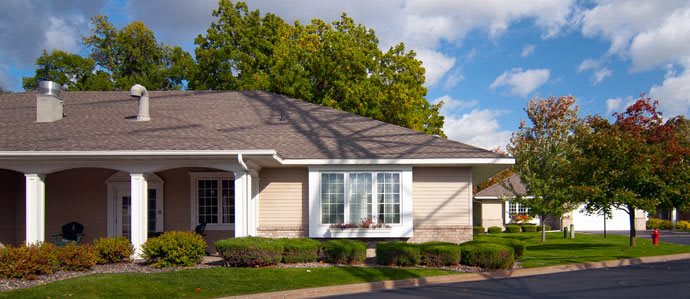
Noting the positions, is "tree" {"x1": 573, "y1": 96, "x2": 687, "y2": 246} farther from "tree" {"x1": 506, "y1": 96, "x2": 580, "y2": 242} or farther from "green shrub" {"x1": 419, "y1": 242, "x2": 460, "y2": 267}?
"green shrub" {"x1": 419, "y1": 242, "x2": 460, "y2": 267}

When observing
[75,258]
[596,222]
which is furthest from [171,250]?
[596,222]

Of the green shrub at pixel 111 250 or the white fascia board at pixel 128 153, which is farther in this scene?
the white fascia board at pixel 128 153

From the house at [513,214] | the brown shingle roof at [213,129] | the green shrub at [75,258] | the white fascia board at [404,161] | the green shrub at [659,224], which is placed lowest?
the green shrub at [659,224]

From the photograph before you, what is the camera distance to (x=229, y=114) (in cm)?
2267

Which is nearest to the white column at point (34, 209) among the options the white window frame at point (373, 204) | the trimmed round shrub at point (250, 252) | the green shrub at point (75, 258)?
the green shrub at point (75, 258)

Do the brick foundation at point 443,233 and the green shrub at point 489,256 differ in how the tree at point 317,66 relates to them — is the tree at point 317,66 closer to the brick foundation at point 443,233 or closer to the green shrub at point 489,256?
the brick foundation at point 443,233

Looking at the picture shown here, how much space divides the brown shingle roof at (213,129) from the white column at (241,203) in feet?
2.90

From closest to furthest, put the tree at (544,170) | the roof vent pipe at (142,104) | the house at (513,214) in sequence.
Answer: the roof vent pipe at (142,104) → the tree at (544,170) → the house at (513,214)

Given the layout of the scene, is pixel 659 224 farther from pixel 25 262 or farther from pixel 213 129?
pixel 25 262

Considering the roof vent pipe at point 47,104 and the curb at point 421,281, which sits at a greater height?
the roof vent pipe at point 47,104

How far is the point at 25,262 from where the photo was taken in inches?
546

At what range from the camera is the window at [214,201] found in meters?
19.9

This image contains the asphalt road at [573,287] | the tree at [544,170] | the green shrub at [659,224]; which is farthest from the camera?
the green shrub at [659,224]

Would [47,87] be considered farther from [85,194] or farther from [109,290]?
[109,290]
